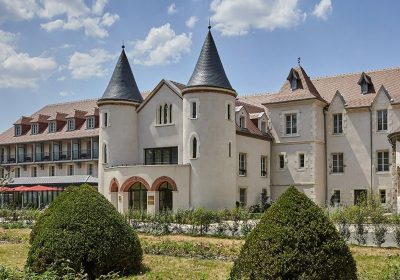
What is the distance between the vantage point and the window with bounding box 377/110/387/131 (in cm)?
3809

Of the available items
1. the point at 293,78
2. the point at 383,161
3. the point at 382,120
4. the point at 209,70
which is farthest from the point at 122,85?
the point at 383,161

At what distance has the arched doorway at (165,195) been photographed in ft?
118

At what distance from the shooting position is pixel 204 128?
35562 millimetres

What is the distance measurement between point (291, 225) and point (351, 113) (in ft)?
107

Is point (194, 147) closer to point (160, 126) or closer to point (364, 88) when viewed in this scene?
point (160, 126)

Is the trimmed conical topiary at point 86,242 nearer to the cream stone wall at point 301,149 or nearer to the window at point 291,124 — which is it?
the cream stone wall at point 301,149

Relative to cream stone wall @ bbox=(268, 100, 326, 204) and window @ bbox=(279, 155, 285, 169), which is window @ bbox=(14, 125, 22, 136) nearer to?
cream stone wall @ bbox=(268, 100, 326, 204)

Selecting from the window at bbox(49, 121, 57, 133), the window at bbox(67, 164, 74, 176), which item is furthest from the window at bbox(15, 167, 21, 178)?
the window at bbox(67, 164, 74, 176)

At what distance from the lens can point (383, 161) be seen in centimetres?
3812

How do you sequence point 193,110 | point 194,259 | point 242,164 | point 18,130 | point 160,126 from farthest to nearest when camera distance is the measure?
point 18,130
point 160,126
point 242,164
point 193,110
point 194,259

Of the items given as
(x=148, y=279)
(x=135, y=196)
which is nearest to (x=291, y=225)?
(x=148, y=279)

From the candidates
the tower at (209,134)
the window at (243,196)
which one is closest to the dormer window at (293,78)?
the tower at (209,134)

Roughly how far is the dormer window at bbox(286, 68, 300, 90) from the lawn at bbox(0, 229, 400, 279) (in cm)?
2356

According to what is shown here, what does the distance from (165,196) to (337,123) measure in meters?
14.6
